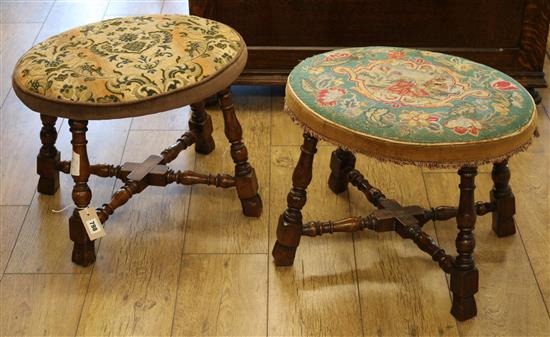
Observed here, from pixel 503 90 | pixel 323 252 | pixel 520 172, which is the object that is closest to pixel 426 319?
pixel 323 252

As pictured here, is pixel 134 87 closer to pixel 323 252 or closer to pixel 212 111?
pixel 323 252

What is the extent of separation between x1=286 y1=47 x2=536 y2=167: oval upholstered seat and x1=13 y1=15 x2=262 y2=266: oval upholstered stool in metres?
0.20

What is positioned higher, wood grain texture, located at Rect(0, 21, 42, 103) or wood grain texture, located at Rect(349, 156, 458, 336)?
wood grain texture, located at Rect(349, 156, 458, 336)

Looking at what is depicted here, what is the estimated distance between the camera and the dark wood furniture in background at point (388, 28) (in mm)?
2484

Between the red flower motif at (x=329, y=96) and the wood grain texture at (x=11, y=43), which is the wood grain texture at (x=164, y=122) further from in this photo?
the red flower motif at (x=329, y=96)

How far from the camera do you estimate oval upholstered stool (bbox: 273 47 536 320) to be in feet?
5.49

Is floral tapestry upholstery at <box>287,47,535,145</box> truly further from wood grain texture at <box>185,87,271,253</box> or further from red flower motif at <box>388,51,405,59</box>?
wood grain texture at <box>185,87,271,253</box>

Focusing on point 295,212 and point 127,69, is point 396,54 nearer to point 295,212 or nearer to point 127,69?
point 295,212

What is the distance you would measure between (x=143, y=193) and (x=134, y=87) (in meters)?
0.52

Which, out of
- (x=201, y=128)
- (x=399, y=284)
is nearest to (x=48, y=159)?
→ (x=201, y=128)

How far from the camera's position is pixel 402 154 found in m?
1.67

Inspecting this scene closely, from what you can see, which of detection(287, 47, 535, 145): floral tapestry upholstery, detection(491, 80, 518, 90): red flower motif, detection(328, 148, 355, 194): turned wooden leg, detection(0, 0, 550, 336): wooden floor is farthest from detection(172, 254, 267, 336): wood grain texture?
detection(491, 80, 518, 90): red flower motif

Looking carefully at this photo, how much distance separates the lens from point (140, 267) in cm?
203

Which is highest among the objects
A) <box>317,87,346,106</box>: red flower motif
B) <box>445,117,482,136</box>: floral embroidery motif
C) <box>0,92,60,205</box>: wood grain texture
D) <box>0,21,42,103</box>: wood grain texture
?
<box>445,117,482,136</box>: floral embroidery motif
